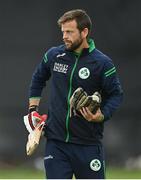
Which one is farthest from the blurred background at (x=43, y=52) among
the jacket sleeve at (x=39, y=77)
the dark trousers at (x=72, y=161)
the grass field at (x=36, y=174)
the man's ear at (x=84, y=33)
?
the dark trousers at (x=72, y=161)

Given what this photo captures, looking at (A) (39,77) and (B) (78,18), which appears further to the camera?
(A) (39,77)

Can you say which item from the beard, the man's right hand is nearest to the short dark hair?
the beard

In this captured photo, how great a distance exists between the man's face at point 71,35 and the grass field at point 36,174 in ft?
16.8

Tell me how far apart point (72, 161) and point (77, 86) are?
0.68 meters

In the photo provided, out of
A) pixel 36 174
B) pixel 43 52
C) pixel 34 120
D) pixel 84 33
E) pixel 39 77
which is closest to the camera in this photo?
pixel 84 33

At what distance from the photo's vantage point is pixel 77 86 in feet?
26.5

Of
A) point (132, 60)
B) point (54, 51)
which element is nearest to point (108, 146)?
point (132, 60)

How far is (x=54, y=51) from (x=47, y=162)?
1026 millimetres

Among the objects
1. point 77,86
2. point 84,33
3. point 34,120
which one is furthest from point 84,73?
point 34,120

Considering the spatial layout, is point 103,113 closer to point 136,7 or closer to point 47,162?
point 47,162

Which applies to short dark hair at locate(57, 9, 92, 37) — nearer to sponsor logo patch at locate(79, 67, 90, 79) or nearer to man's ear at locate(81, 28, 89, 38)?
man's ear at locate(81, 28, 89, 38)

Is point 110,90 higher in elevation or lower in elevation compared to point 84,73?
lower

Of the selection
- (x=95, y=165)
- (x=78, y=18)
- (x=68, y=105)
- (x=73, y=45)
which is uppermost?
(x=78, y=18)

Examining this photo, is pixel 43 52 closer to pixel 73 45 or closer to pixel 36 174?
pixel 36 174
